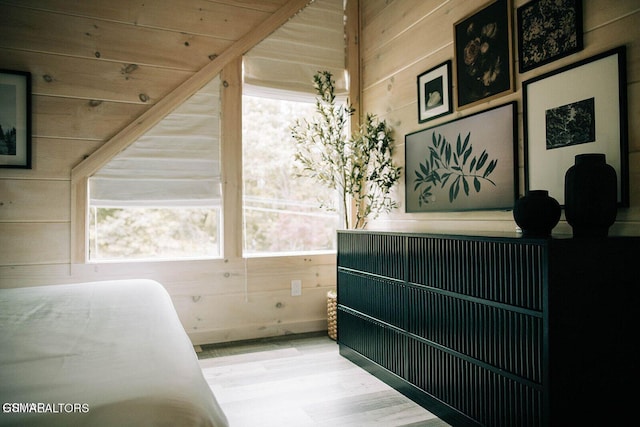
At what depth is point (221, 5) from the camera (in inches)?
124

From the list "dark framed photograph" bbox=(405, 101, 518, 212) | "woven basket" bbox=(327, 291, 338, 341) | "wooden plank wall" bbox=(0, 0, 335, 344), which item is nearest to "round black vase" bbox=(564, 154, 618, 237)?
"dark framed photograph" bbox=(405, 101, 518, 212)

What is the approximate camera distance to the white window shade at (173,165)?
291 cm

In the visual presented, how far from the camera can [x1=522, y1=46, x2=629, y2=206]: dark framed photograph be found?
1652 millimetres

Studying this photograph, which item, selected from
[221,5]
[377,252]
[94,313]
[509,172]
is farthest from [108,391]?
[221,5]

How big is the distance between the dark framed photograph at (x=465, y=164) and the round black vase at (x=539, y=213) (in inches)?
19.8

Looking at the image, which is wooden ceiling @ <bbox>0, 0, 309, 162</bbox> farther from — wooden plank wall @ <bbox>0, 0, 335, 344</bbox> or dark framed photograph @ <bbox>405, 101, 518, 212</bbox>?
dark framed photograph @ <bbox>405, 101, 518, 212</bbox>

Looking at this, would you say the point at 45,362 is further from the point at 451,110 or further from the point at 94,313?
the point at 451,110

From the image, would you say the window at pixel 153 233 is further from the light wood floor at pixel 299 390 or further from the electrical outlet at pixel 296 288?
the light wood floor at pixel 299 390

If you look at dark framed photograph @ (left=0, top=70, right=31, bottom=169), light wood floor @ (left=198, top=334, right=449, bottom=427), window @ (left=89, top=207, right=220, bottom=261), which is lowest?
light wood floor @ (left=198, top=334, right=449, bottom=427)

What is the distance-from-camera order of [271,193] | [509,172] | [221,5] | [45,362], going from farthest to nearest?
[271,193]
[221,5]
[509,172]
[45,362]

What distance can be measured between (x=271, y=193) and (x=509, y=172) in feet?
5.99

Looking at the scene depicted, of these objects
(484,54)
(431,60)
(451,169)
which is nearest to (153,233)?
(451,169)

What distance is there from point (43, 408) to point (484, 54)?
241 centimetres

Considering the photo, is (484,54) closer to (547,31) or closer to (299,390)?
(547,31)
